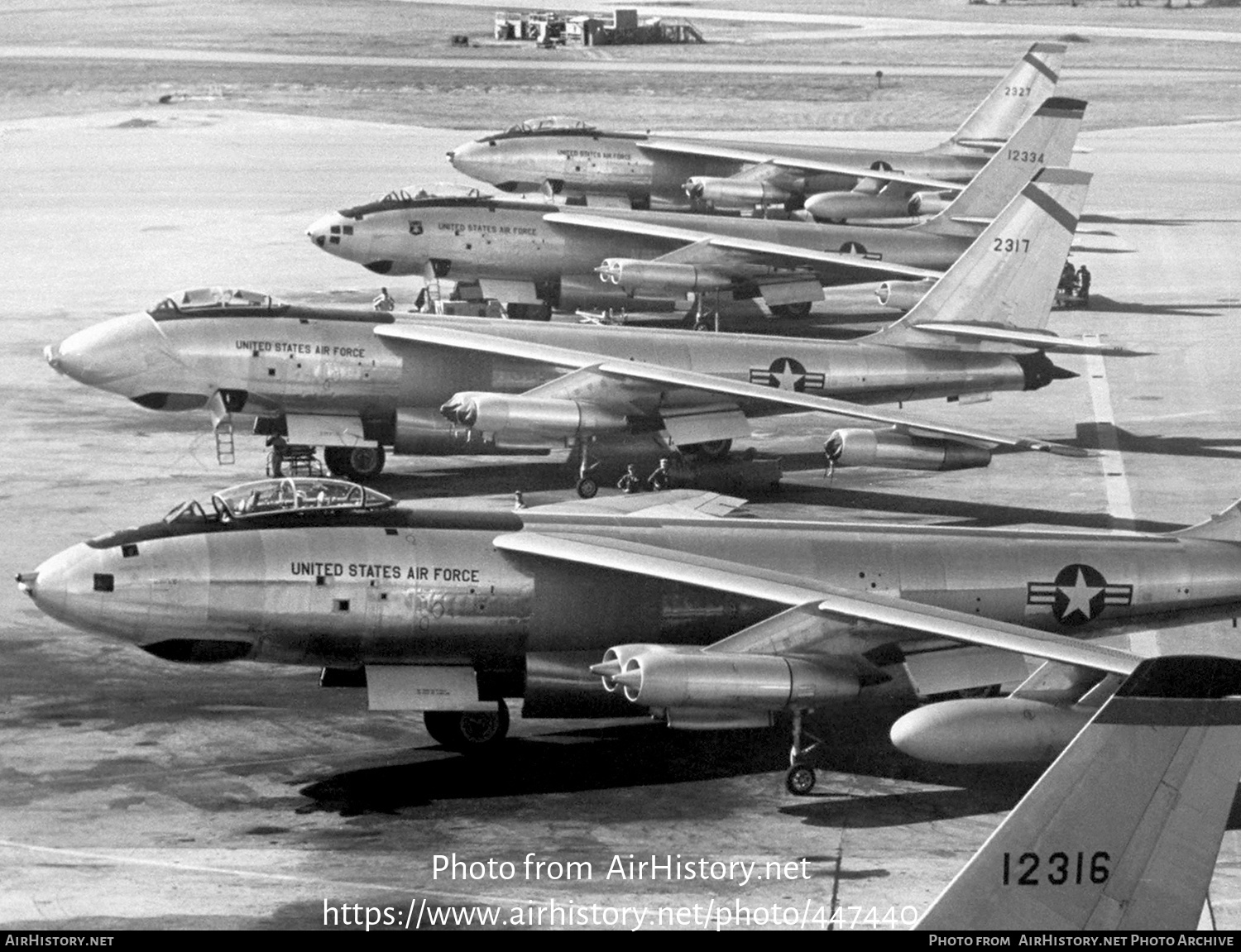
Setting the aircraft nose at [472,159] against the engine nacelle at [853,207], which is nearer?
the engine nacelle at [853,207]

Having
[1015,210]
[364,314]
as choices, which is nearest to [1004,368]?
[1015,210]

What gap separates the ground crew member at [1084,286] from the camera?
175ft

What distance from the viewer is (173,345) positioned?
113ft

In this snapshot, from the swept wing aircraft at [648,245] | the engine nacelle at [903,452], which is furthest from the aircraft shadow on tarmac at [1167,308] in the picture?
the engine nacelle at [903,452]

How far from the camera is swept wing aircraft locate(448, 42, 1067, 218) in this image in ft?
195

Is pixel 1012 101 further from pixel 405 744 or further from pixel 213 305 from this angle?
pixel 405 744

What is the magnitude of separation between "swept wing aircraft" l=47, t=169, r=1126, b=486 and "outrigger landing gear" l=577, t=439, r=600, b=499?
0.05 meters

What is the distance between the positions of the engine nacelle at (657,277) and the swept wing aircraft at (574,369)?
26.7 feet

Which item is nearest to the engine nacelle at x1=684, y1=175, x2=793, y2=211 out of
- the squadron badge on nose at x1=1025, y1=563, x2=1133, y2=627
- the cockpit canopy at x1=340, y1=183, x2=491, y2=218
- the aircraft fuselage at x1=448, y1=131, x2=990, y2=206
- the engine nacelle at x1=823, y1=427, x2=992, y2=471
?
the aircraft fuselage at x1=448, y1=131, x2=990, y2=206

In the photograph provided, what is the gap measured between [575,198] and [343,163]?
1966 centimetres

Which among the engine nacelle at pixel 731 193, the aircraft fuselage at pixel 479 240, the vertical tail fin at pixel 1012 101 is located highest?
the vertical tail fin at pixel 1012 101

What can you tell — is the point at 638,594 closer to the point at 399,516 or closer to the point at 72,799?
the point at 399,516

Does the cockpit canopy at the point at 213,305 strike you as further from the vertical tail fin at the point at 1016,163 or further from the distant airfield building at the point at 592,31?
the distant airfield building at the point at 592,31

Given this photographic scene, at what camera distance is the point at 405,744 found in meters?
23.6
